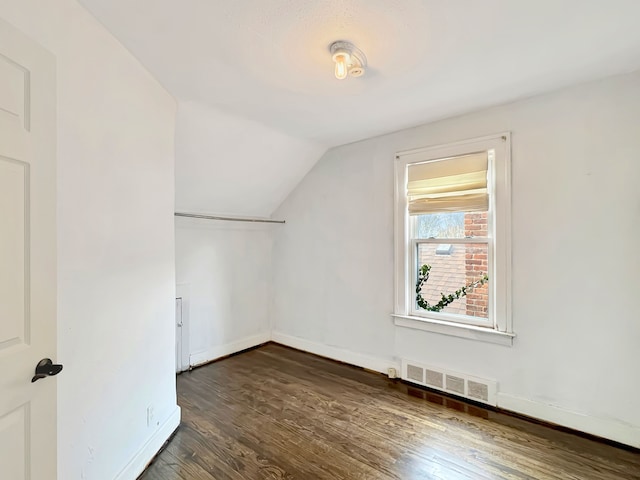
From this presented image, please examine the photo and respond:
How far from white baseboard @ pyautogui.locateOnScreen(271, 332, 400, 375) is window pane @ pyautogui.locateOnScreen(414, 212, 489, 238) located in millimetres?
1349

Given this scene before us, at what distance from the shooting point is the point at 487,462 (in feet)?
6.31

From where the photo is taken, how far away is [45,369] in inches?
42.7

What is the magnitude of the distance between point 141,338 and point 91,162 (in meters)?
1.05

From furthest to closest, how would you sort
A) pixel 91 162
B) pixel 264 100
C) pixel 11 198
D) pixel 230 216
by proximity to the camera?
pixel 230 216 < pixel 264 100 < pixel 91 162 < pixel 11 198

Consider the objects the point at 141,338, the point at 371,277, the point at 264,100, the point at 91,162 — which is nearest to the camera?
the point at 91,162

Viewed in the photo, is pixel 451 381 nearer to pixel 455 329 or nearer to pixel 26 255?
pixel 455 329

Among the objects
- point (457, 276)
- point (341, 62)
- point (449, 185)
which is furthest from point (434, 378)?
point (341, 62)

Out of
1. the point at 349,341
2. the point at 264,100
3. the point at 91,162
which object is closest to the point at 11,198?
the point at 91,162

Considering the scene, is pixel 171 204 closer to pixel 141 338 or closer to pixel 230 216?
pixel 141 338

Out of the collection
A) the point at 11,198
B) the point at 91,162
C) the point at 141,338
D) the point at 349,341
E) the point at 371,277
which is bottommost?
the point at 349,341

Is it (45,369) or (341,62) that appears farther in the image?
(341,62)

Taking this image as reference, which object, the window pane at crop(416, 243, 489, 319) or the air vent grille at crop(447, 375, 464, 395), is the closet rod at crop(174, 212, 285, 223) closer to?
the window pane at crop(416, 243, 489, 319)

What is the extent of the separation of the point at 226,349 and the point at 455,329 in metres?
2.57

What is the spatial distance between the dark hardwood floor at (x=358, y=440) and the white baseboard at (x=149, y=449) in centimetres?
6
